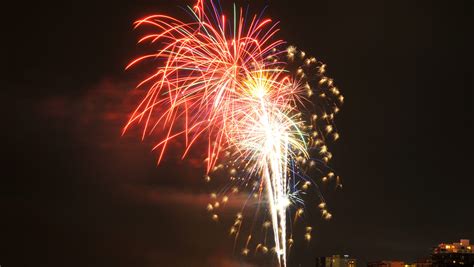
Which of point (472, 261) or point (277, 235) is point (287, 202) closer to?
point (277, 235)

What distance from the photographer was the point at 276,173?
31.6 meters

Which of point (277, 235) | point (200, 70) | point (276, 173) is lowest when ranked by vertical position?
point (277, 235)

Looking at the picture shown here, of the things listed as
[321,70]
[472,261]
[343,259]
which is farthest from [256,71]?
[343,259]

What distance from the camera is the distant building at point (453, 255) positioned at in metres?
77.4

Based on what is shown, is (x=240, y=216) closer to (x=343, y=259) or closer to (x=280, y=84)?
(x=280, y=84)

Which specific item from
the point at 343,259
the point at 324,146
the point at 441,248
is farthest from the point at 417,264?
the point at 324,146

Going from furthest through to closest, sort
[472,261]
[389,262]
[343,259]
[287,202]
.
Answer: [343,259] < [389,262] < [472,261] < [287,202]

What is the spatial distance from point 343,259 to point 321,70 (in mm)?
71139

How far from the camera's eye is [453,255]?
259ft

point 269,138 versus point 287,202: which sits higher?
point 269,138

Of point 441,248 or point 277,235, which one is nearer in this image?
point 277,235

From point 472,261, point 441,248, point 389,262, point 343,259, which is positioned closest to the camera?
point 472,261

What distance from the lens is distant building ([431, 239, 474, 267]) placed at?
7738cm

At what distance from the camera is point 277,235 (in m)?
31.3
